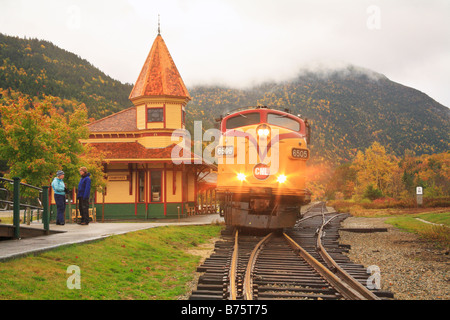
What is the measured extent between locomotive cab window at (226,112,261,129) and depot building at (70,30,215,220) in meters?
11.5

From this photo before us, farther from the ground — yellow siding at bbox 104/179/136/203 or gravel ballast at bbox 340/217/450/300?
yellow siding at bbox 104/179/136/203

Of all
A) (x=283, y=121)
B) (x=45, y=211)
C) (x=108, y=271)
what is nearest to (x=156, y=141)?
(x=283, y=121)

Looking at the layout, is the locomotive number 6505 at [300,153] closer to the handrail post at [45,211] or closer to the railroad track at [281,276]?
the railroad track at [281,276]

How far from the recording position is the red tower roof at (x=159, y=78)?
28.9 m

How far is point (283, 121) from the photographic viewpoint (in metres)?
15.3

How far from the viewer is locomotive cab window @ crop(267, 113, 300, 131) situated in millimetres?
15109

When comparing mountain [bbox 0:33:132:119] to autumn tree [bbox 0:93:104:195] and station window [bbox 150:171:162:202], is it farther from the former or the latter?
autumn tree [bbox 0:93:104:195]

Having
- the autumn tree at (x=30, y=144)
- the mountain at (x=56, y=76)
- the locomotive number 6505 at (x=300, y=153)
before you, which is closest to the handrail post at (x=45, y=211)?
the autumn tree at (x=30, y=144)

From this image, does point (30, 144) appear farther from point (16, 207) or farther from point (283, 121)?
point (283, 121)

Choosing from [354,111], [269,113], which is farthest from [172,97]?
[354,111]

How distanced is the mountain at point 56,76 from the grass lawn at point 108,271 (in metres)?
85.8

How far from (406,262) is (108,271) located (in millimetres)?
7123

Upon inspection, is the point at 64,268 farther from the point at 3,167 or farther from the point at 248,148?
the point at 3,167

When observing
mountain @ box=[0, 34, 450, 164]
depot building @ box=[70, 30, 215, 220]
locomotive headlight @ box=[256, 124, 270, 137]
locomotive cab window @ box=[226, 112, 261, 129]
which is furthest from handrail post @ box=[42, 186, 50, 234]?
mountain @ box=[0, 34, 450, 164]
